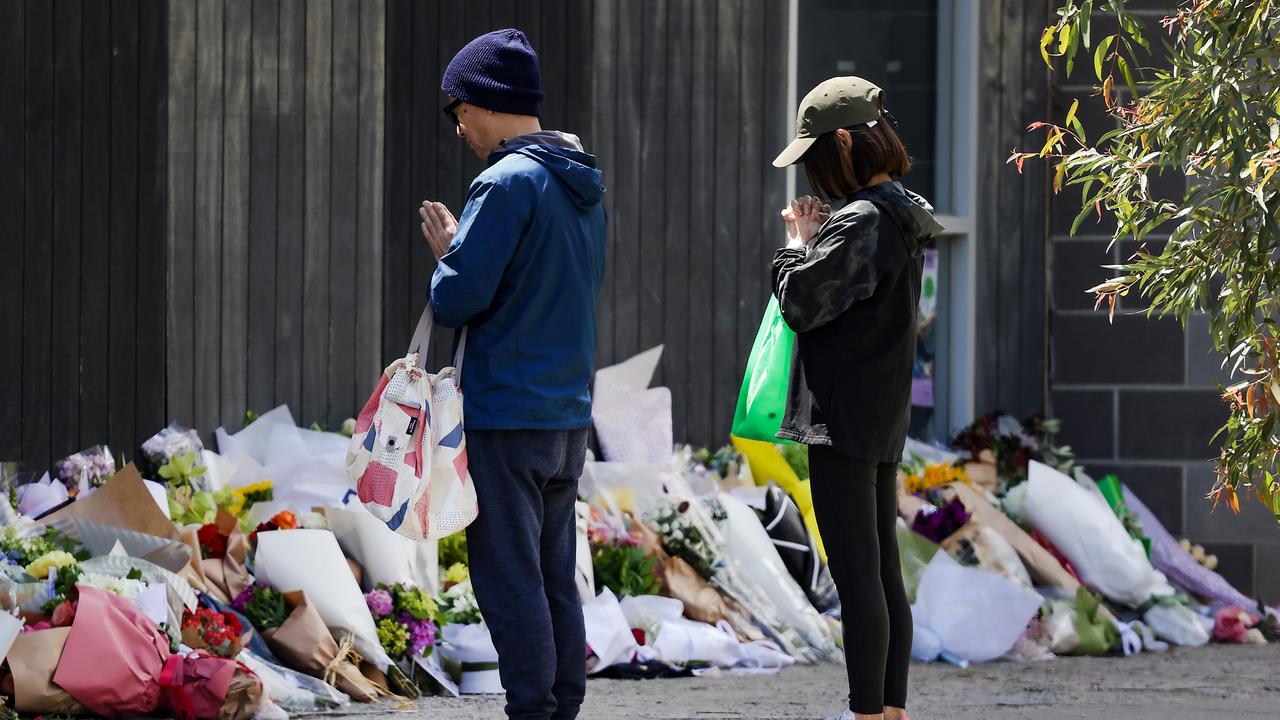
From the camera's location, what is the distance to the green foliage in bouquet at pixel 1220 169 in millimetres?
3752

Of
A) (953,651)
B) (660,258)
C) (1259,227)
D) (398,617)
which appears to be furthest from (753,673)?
(1259,227)

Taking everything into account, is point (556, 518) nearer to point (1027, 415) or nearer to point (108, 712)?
point (108, 712)

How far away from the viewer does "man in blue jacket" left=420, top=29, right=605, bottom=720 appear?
3.51 meters

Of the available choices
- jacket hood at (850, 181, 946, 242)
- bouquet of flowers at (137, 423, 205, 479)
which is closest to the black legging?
jacket hood at (850, 181, 946, 242)

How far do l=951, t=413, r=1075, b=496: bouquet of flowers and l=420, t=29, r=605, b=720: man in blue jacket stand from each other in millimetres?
3675

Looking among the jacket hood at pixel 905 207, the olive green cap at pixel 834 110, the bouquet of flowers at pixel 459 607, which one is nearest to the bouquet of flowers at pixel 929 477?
the bouquet of flowers at pixel 459 607

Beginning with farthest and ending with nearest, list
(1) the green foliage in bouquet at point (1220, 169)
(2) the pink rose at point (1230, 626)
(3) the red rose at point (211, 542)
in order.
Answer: (2) the pink rose at point (1230, 626)
(3) the red rose at point (211, 542)
(1) the green foliage in bouquet at point (1220, 169)

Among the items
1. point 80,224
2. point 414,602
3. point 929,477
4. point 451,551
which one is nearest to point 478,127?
point 414,602

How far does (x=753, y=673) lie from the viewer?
5543 millimetres

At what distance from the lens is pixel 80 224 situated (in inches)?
236

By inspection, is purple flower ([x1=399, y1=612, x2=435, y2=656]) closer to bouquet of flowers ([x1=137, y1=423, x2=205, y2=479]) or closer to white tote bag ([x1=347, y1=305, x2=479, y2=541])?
bouquet of flowers ([x1=137, y1=423, x2=205, y2=479])

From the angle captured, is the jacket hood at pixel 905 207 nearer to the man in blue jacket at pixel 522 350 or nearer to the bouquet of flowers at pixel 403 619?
the man in blue jacket at pixel 522 350

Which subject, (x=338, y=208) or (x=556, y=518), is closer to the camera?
(x=556, y=518)

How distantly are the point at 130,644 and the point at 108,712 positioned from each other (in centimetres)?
18
